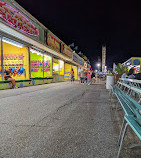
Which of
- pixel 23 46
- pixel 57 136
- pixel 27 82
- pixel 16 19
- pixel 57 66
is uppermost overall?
pixel 16 19

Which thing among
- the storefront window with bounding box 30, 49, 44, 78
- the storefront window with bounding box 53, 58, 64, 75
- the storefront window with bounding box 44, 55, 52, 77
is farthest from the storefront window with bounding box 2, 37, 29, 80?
the storefront window with bounding box 53, 58, 64, 75

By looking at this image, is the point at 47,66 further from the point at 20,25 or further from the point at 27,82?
the point at 20,25

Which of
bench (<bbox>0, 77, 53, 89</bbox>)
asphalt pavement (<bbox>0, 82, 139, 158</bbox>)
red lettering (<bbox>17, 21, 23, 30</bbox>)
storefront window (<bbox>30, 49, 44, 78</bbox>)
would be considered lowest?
asphalt pavement (<bbox>0, 82, 139, 158</bbox>)

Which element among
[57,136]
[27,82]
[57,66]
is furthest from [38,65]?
[57,136]

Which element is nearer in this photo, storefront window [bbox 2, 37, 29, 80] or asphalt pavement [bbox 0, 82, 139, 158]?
asphalt pavement [bbox 0, 82, 139, 158]

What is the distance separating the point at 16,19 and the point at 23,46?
2289 millimetres

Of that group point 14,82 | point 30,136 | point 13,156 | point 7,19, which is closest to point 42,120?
point 30,136

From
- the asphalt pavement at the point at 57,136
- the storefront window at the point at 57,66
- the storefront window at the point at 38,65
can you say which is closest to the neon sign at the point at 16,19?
the storefront window at the point at 38,65

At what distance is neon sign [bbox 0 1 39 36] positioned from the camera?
6316 mm

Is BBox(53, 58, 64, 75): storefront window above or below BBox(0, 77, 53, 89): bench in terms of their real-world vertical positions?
above

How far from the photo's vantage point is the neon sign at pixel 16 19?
6316mm

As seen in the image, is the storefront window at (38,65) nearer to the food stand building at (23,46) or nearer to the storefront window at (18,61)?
the food stand building at (23,46)

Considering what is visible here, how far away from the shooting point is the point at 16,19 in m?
7.22

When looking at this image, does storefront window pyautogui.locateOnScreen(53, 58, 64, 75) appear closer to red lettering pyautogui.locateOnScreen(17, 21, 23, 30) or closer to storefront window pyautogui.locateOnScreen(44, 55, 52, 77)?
storefront window pyautogui.locateOnScreen(44, 55, 52, 77)
